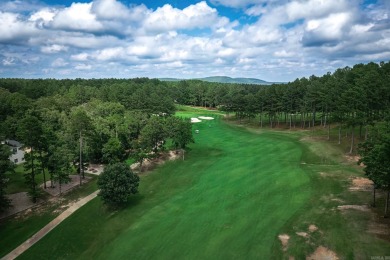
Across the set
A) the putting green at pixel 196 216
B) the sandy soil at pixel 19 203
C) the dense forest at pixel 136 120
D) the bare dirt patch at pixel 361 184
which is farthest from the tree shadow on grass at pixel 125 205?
the bare dirt patch at pixel 361 184

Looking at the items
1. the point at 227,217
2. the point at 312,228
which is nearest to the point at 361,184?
the point at 312,228

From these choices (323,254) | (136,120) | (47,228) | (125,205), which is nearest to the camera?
(323,254)

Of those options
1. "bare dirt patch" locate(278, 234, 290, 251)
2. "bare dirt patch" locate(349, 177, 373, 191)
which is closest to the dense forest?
"bare dirt patch" locate(349, 177, 373, 191)

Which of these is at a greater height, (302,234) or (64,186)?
(302,234)

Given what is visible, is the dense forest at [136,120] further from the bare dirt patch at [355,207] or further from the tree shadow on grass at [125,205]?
the bare dirt patch at [355,207]

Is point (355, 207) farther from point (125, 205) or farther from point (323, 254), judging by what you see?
point (125, 205)


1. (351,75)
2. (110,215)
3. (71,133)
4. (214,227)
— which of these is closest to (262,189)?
(214,227)
